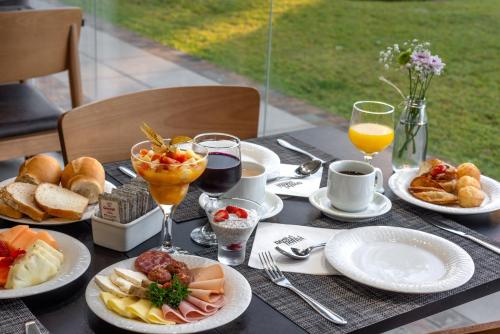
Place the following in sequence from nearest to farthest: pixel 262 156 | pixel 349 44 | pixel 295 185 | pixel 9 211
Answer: pixel 9 211 → pixel 295 185 → pixel 262 156 → pixel 349 44

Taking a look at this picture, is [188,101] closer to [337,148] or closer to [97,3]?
[337,148]

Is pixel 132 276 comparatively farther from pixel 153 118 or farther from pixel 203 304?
pixel 153 118

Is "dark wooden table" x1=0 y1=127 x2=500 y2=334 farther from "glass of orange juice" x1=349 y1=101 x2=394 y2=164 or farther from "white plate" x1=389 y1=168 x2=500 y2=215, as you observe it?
"glass of orange juice" x1=349 y1=101 x2=394 y2=164

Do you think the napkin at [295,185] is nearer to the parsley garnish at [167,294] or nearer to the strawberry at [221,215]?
the strawberry at [221,215]

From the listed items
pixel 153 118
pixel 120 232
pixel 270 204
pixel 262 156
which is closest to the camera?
pixel 120 232

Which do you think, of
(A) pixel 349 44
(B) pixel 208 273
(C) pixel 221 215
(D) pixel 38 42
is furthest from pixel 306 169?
(A) pixel 349 44

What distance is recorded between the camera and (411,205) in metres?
1.51

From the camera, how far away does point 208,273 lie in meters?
1.14

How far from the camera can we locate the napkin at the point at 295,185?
5.00 feet

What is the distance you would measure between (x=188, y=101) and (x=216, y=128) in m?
0.11

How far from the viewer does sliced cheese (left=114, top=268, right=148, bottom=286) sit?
1.10m

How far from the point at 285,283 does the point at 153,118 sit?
3.05 feet

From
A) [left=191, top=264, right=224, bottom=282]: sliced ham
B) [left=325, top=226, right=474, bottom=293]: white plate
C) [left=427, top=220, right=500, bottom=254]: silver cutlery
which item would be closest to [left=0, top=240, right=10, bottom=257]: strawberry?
[left=191, top=264, right=224, bottom=282]: sliced ham

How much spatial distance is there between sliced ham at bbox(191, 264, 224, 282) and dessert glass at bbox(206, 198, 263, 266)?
69mm
